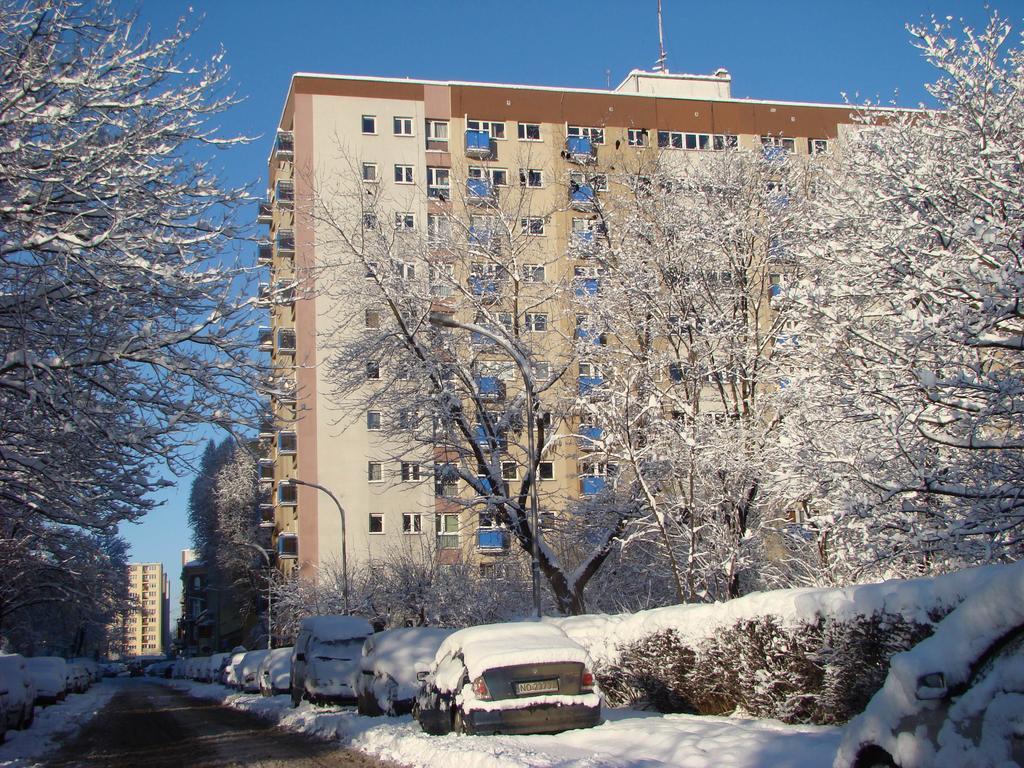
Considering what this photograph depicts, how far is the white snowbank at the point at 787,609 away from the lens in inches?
327

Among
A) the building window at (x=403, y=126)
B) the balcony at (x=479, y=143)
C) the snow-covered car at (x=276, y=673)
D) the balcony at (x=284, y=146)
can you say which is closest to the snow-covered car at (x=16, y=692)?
the snow-covered car at (x=276, y=673)

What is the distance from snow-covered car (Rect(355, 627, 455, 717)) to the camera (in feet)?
52.5

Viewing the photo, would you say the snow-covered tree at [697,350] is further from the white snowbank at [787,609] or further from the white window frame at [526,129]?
the white window frame at [526,129]

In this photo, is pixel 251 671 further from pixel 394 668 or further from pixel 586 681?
pixel 586 681

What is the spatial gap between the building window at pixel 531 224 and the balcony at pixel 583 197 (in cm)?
97

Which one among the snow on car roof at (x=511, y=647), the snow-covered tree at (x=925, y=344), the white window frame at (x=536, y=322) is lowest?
the snow on car roof at (x=511, y=647)

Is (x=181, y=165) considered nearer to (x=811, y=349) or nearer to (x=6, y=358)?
(x=6, y=358)

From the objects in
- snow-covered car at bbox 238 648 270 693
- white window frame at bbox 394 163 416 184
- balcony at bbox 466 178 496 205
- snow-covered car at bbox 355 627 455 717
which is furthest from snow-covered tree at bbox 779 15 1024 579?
white window frame at bbox 394 163 416 184

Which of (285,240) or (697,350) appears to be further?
(285,240)

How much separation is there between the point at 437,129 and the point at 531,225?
1028 inches

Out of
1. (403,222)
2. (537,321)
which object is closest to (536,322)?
(537,321)

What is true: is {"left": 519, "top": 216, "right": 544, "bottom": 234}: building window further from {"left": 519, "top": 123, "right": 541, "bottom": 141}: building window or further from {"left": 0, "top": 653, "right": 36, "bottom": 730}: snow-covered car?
{"left": 519, "top": 123, "right": 541, "bottom": 141}: building window

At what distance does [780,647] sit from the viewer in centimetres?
1025

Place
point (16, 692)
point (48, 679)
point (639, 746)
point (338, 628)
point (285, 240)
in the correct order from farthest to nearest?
1. point (285, 240)
2. point (48, 679)
3. point (338, 628)
4. point (16, 692)
5. point (639, 746)
